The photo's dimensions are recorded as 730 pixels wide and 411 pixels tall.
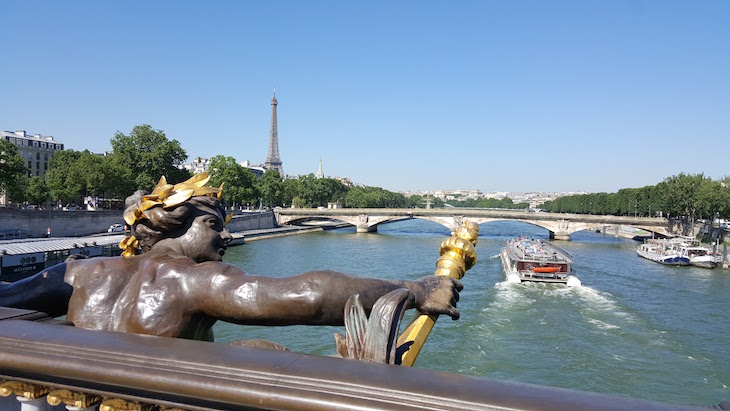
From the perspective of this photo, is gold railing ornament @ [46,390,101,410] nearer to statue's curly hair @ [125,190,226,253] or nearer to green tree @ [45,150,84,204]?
statue's curly hair @ [125,190,226,253]

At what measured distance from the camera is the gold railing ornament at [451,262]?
1996mm

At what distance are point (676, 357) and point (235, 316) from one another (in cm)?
1394

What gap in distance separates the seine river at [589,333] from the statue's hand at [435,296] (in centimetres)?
877

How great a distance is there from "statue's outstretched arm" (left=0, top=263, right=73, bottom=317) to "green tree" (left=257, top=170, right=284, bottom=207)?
57435 mm

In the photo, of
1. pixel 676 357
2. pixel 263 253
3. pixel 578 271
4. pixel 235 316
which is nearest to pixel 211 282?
pixel 235 316

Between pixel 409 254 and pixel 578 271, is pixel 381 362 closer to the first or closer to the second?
pixel 578 271

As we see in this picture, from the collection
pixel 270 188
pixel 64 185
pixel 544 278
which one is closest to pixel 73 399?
pixel 544 278

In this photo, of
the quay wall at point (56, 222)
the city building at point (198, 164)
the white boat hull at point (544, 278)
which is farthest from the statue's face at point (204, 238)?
the city building at point (198, 164)

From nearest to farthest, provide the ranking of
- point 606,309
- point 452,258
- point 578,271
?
point 452,258 → point 606,309 → point 578,271

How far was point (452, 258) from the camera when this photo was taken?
2.61 metres

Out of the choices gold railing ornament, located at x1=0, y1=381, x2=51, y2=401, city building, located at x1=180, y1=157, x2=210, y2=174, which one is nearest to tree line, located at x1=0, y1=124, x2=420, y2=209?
gold railing ornament, located at x1=0, y1=381, x2=51, y2=401

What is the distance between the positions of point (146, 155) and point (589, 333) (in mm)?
35982

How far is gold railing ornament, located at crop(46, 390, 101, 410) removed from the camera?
4.93ft

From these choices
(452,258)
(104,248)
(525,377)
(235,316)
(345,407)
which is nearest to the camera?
(345,407)
